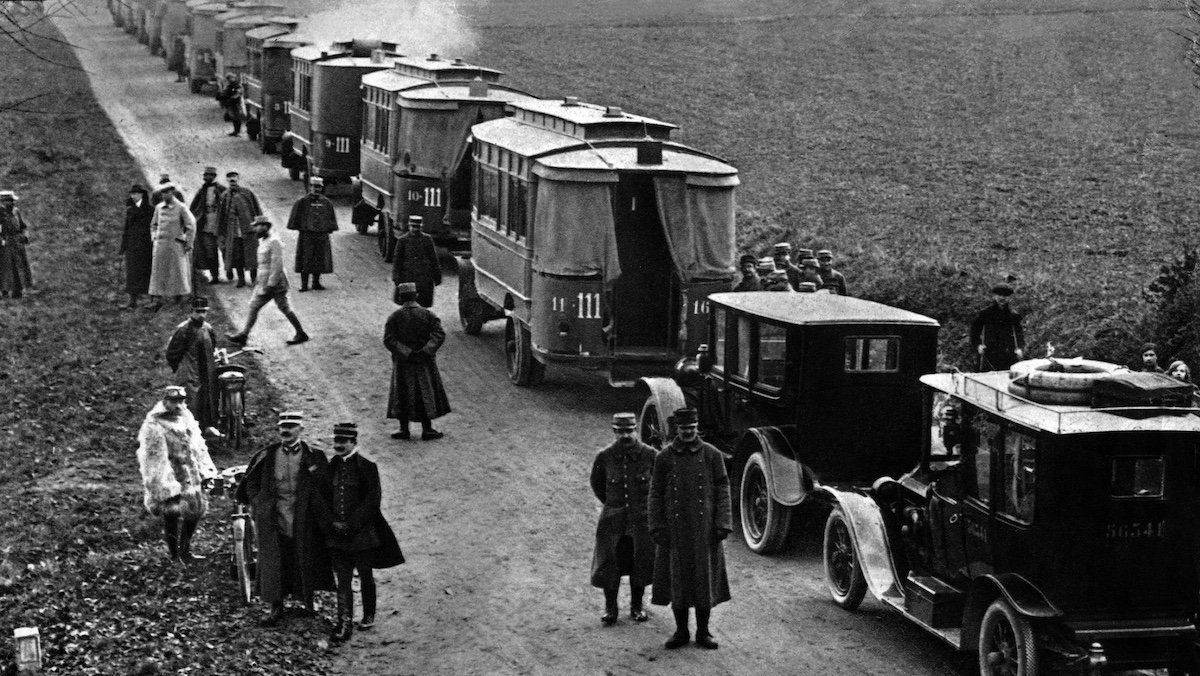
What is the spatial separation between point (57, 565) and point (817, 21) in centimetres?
4644

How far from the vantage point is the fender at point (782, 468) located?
538 inches

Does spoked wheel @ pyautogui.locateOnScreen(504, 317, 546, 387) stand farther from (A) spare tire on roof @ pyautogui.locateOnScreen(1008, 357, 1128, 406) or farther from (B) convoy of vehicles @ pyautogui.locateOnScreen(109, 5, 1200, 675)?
(A) spare tire on roof @ pyautogui.locateOnScreen(1008, 357, 1128, 406)

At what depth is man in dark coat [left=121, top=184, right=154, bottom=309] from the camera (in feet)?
75.2

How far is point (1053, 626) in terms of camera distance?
33.9 feet

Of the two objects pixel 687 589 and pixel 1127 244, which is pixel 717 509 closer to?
pixel 687 589

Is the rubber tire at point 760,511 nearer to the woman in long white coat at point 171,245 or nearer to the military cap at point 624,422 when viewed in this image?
the military cap at point 624,422

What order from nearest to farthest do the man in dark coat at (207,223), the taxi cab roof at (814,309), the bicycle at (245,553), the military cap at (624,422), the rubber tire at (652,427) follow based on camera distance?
the military cap at (624,422), the bicycle at (245,553), the taxi cab roof at (814,309), the rubber tire at (652,427), the man in dark coat at (207,223)

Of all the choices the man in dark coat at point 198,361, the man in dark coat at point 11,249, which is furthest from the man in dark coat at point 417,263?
the man in dark coat at point 11,249

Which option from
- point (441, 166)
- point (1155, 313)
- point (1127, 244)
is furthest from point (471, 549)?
point (1127, 244)

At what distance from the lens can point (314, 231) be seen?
78.3ft

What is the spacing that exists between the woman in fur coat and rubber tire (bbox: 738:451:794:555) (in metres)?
4.63

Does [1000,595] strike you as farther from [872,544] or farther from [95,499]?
[95,499]

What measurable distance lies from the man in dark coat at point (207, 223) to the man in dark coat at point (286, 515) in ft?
39.6

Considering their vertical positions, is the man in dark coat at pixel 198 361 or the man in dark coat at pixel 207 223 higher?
the man in dark coat at pixel 207 223
